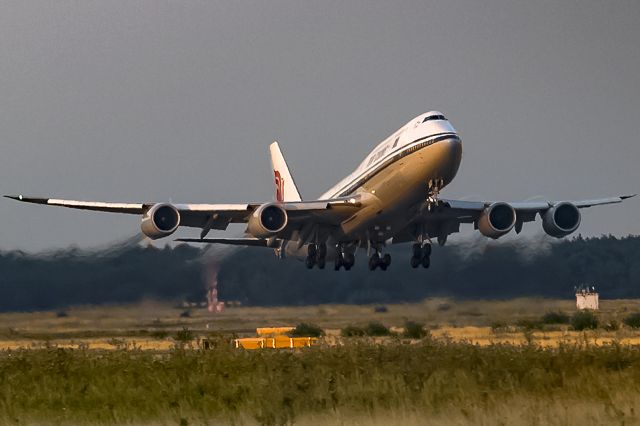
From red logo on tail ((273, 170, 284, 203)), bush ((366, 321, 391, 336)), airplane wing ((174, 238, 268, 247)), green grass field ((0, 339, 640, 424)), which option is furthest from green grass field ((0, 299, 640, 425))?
red logo on tail ((273, 170, 284, 203))

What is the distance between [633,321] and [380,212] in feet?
33.2

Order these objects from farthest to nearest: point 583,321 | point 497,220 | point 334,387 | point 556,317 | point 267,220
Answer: point 497,220 → point 267,220 → point 556,317 → point 583,321 → point 334,387

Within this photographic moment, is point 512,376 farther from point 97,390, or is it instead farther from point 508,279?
point 508,279

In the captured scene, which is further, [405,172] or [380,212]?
[380,212]

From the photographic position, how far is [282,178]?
62.1 meters

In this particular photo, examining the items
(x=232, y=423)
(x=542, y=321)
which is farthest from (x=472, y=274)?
(x=232, y=423)

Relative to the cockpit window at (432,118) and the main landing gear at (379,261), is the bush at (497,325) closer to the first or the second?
the cockpit window at (432,118)

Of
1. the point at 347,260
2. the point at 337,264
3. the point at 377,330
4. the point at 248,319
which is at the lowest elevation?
the point at 377,330

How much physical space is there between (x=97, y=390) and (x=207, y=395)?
6.74 feet

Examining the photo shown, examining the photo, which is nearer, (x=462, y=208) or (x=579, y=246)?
(x=462, y=208)

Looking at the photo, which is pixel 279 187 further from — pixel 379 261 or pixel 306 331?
pixel 306 331

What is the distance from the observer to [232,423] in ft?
52.4

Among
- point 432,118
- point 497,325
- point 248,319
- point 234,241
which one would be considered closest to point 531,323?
point 497,325

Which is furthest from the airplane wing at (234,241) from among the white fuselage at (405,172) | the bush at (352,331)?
the bush at (352,331)
